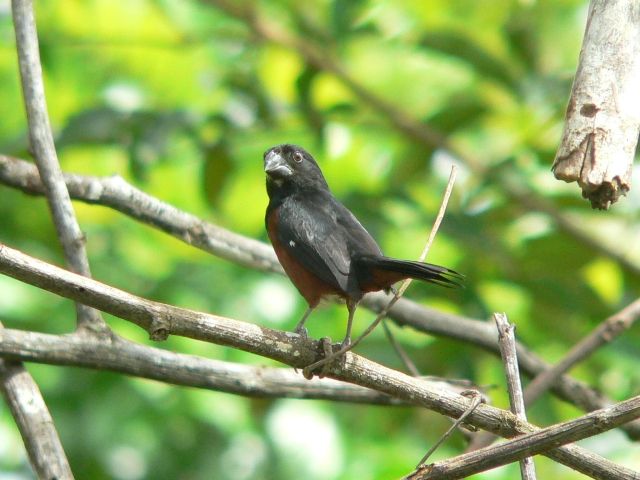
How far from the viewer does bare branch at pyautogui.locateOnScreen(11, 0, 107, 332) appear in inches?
135

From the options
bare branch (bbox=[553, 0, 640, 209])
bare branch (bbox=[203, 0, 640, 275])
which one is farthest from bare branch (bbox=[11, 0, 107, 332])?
bare branch (bbox=[203, 0, 640, 275])

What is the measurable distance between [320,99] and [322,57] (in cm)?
122

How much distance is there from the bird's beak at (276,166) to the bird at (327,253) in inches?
4.2

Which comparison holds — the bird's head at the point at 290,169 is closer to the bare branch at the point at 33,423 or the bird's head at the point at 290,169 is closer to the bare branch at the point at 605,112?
the bare branch at the point at 33,423

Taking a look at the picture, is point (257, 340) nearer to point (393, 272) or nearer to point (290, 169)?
point (393, 272)

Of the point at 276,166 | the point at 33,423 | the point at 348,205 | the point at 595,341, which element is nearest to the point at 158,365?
the point at 33,423

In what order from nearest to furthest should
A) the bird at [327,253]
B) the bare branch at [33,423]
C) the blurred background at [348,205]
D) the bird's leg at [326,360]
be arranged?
1. the bird's leg at [326,360]
2. the bare branch at [33,423]
3. the bird at [327,253]
4. the blurred background at [348,205]

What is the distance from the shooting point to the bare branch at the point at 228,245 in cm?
395

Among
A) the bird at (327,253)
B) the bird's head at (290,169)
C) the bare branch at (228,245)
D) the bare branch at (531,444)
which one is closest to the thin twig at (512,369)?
the bare branch at (531,444)

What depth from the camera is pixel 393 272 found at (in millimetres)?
3719

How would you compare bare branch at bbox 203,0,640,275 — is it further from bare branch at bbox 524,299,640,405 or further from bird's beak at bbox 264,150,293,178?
bare branch at bbox 524,299,640,405

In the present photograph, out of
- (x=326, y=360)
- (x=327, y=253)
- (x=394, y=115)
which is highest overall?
(x=394, y=115)

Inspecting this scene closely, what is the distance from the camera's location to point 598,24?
240 centimetres

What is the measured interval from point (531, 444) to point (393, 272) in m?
1.46
